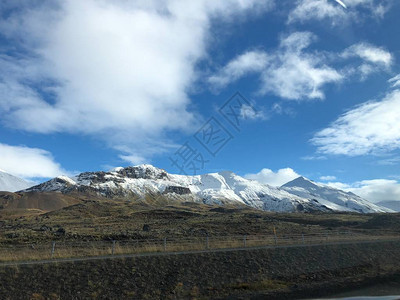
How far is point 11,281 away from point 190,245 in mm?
15484

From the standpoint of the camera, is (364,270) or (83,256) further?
(364,270)

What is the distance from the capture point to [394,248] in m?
35.5

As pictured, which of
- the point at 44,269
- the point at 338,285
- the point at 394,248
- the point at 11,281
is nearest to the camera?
the point at 11,281

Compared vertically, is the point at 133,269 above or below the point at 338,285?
above

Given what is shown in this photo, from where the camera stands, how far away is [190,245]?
29.9 m

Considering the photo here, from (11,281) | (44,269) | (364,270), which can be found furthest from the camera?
(364,270)

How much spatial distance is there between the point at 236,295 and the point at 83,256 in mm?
11824

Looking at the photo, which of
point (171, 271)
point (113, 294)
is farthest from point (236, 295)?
point (113, 294)

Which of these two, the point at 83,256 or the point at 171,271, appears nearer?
the point at 171,271

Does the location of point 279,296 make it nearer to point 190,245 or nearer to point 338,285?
point 338,285

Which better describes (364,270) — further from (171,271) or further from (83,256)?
(83,256)

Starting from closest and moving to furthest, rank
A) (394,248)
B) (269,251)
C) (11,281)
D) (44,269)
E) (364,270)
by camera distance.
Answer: (11,281) → (44,269) → (364,270) → (269,251) → (394,248)

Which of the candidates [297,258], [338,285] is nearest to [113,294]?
[338,285]

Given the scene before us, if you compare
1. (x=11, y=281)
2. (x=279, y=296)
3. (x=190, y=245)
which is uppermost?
(x=190, y=245)
